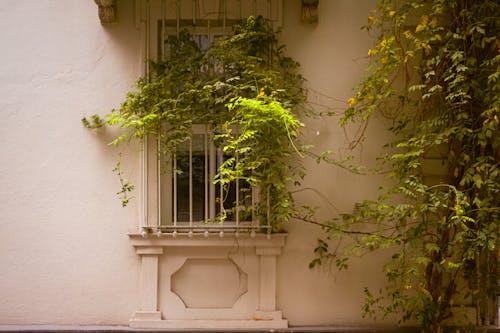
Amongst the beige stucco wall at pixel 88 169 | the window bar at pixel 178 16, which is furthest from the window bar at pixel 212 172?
the window bar at pixel 178 16

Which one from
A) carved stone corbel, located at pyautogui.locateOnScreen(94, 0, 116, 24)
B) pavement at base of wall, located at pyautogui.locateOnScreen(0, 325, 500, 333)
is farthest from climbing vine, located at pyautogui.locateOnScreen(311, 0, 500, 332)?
carved stone corbel, located at pyautogui.locateOnScreen(94, 0, 116, 24)

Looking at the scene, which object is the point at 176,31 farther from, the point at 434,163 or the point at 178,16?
the point at 434,163

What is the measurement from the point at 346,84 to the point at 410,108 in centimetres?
74

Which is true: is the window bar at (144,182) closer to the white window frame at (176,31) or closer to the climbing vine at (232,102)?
the white window frame at (176,31)

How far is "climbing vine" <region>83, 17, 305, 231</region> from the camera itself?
195 inches

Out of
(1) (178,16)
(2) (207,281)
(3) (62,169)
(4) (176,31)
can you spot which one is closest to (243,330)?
A: (2) (207,281)

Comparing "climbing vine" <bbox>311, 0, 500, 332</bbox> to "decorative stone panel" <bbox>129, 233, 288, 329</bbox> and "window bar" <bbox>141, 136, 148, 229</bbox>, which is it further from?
"window bar" <bbox>141, 136, 148, 229</bbox>

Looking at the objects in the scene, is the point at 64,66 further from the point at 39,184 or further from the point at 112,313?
the point at 112,313

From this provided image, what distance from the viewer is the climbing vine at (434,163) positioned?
4.76 metres

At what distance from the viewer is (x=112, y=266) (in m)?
5.48

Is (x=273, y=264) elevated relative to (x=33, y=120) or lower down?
lower down

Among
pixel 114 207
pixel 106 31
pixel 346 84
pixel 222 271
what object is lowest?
pixel 222 271

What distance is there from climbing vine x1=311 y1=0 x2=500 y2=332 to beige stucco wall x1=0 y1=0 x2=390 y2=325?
25cm

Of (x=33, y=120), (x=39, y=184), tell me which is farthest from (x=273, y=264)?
(x=33, y=120)
